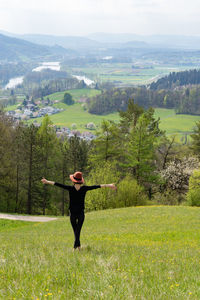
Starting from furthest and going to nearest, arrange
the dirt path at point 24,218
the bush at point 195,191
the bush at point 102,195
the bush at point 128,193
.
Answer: the bush at point 195,191 → the bush at point 128,193 → the bush at point 102,195 → the dirt path at point 24,218

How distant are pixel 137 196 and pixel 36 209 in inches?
885

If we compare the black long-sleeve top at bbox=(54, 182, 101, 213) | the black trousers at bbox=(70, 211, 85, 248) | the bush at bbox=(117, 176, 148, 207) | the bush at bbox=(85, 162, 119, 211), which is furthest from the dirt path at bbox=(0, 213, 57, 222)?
the black long-sleeve top at bbox=(54, 182, 101, 213)

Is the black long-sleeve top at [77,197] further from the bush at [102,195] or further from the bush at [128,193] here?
the bush at [128,193]

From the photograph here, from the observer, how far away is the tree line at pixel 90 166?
41406 millimetres

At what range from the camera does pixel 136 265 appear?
7.15 meters

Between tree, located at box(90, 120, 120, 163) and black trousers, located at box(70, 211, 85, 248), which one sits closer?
black trousers, located at box(70, 211, 85, 248)

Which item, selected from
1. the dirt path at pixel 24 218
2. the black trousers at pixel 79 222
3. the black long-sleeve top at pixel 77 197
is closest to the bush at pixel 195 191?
→ the dirt path at pixel 24 218

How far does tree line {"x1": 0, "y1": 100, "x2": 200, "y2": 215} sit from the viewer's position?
41406 millimetres

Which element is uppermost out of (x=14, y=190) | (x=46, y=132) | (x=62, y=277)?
(x=62, y=277)

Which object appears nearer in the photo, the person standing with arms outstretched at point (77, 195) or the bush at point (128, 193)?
the person standing with arms outstretched at point (77, 195)

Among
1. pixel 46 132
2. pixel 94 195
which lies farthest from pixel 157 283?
pixel 46 132

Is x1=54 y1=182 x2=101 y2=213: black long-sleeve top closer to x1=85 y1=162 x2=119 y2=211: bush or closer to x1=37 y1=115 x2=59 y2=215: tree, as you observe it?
x1=85 y1=162 x2=119 y2=211: bush

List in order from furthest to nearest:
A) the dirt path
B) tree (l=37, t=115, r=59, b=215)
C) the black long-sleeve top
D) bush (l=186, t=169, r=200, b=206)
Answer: tree (l=37, t=115, r=59, b=215) < bush (l=186, t=169, r=200, b=206) < the dirt path < the black long-sleeve top

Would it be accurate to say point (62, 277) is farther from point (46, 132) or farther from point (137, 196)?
point (46, 132)
